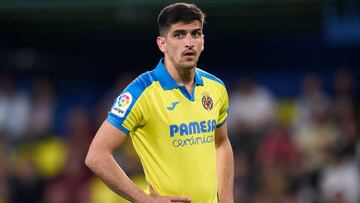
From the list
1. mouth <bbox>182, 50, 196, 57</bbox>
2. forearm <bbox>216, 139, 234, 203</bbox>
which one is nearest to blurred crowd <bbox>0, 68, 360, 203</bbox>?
forearm <bbox>216, 139, 234, 203</bbox>

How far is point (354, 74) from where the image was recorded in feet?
47.3

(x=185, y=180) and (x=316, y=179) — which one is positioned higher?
(x=185, y=180)

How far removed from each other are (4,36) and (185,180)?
33.7 ft

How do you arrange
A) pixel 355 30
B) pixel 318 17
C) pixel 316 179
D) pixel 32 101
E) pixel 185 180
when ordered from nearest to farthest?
pixel 185 180 < pixel 316 179 < pixel 355 30 < pixel 318 17 < pixel 32 101

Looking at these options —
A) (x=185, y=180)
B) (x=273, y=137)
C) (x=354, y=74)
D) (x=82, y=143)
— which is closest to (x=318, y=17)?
(x=354, y=74)

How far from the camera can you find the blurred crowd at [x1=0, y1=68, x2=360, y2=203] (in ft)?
37.2

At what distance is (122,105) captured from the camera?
574 cm

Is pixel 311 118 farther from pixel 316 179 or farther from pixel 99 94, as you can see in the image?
pixel 99 94

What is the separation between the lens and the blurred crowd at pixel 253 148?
37.2 feet

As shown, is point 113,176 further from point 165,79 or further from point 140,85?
point 165,79

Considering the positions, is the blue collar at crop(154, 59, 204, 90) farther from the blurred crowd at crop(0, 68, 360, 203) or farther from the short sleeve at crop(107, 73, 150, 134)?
the blurred crowd at crop(0, 68, 360, 203)

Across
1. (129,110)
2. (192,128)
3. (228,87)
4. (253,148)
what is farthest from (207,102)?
(228,87)

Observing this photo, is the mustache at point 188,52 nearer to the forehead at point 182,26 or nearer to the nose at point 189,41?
the nose at point 189,41

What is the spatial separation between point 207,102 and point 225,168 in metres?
0.59
